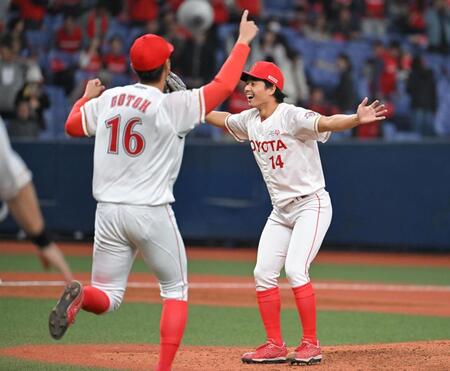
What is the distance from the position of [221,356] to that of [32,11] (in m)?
13.5

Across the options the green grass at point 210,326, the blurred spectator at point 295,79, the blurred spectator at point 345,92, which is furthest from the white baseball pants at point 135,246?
the blurred spectator at point 345,92

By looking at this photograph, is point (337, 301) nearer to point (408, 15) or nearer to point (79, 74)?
point (79, 74)

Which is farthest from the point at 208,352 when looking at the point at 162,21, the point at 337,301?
the point at 162,21

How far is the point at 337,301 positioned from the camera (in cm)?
1145

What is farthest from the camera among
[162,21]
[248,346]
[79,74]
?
[162,21]

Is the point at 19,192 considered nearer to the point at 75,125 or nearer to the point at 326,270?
the point at 75,125

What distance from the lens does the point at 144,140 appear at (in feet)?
19.2

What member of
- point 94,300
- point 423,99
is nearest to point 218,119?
point 94,300

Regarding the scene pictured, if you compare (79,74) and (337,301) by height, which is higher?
(79,74)

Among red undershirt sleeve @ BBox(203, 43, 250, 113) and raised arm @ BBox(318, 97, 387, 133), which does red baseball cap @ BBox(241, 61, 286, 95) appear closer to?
raised arm @ BBox(318, 97, 387, 133)

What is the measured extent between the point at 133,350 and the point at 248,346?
998 mm

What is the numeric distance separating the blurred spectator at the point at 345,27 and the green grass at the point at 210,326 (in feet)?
37.1

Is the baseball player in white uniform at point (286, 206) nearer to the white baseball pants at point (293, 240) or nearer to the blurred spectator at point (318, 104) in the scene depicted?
the white baseball pants at point (293, 240)

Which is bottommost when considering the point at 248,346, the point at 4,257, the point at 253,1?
the point at 4,257
